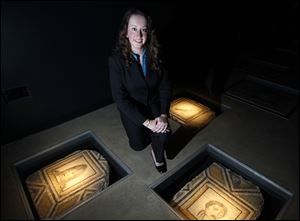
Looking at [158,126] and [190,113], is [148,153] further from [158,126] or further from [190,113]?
[190,113]

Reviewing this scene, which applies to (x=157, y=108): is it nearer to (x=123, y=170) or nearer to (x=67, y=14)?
(x=123, y=170)

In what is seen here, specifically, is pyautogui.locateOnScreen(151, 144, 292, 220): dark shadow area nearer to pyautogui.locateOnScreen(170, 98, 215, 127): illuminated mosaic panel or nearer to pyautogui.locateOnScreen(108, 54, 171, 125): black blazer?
pyautogui.locateOnScreen(170, 98, 215, 127): illuminated mosaic panel

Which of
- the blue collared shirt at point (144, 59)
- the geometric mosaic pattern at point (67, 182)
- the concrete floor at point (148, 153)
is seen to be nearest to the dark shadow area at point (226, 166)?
the concrete floor at point (148, 153)

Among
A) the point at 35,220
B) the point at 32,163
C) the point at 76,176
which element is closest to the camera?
the point at 35,220

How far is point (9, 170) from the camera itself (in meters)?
2.40

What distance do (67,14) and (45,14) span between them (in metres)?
0.24

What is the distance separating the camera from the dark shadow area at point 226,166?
204 centimetres

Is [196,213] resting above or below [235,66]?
below

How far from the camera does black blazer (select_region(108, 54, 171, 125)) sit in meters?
2.10

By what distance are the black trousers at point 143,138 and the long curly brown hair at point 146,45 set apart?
0.58 metres

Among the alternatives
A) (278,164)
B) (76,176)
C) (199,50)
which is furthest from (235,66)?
(76,176)

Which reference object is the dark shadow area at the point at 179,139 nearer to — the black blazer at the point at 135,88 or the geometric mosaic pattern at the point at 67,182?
the black blazer at the point at 135,88

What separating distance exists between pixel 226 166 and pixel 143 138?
3.06ft

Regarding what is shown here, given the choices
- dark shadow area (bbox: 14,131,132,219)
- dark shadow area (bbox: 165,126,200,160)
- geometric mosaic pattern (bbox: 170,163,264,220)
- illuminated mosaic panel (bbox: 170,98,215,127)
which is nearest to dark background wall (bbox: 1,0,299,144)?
dark shadow area (bbox: 14,131,132,219)
